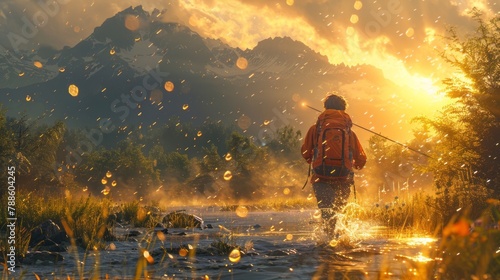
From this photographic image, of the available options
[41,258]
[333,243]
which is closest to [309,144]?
[333,243]

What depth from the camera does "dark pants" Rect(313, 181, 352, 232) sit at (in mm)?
10258

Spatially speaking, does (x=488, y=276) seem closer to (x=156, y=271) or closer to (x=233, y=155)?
(x=156, y=271)

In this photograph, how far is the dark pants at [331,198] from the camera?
33.7 ft

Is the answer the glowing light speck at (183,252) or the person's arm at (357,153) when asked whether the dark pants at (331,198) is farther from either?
the glowing light speck at (183,252)

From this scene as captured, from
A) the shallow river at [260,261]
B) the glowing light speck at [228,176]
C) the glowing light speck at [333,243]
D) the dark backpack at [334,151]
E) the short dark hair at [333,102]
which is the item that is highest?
the glowing light speck at [228,176]

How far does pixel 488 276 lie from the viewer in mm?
3211

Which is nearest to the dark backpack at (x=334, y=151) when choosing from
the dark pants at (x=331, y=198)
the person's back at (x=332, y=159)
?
the person's back at (x=332, y=159)

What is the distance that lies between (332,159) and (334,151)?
0.15m

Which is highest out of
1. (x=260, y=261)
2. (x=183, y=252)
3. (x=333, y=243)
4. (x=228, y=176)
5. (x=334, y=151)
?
(x=228, y=176)

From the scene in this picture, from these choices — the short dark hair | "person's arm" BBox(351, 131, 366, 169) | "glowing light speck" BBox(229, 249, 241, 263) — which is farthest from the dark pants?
"glowing light speck" BBox(229, 249, 241, 263)

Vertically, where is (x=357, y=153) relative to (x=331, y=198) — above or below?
above

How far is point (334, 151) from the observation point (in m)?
10.1

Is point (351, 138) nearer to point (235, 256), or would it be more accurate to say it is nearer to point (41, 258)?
point (235, 256)

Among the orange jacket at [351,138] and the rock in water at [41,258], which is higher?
the orange jacket at [351,138]
